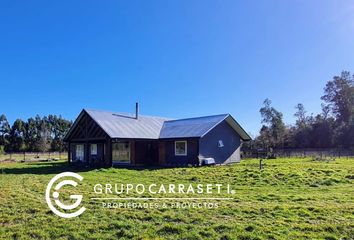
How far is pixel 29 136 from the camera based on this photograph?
7144 cm

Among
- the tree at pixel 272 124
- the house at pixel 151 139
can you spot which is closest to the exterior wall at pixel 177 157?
the house at pixel 151 139

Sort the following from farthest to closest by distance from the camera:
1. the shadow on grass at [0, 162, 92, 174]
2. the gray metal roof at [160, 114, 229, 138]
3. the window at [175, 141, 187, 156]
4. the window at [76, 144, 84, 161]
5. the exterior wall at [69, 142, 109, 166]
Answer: the window at [76, 144, 84, 161] < the exterior wall at [69, 142, 109, 166] < the window at [175, 141, 187, 156] < the gray metal roof at [160, 114, 229, 138] < the shadow on grass at [0, 162, 92, 174]

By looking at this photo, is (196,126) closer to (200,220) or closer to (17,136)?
(200,220)

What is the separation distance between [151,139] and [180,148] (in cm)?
223

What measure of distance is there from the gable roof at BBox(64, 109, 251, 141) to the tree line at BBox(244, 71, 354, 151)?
1814 cm

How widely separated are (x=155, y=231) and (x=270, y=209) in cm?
290

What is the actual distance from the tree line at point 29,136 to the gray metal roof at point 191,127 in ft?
144

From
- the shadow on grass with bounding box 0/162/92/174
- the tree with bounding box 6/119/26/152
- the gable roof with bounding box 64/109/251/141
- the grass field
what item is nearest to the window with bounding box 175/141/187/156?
the gable roof with bounding box 64/109/251/141

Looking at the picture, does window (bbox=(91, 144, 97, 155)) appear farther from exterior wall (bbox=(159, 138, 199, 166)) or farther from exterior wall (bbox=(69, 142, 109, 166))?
exterior wall (bbox=(159, 138, 199, 166))

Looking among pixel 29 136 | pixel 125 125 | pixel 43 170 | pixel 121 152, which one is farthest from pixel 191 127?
pixel 29 136

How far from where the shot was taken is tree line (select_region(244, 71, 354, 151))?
45.9 metres

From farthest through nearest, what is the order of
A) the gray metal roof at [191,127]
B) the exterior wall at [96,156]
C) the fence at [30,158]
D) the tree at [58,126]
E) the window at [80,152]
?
the tree at [58,126] → the fence at [30,158] → the window at [80,152] → the exterior wall at [96,156] → the gray metal roof at [191,127]

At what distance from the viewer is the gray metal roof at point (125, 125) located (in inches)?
832

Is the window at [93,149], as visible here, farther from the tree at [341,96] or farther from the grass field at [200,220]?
the tree at [341,96]
